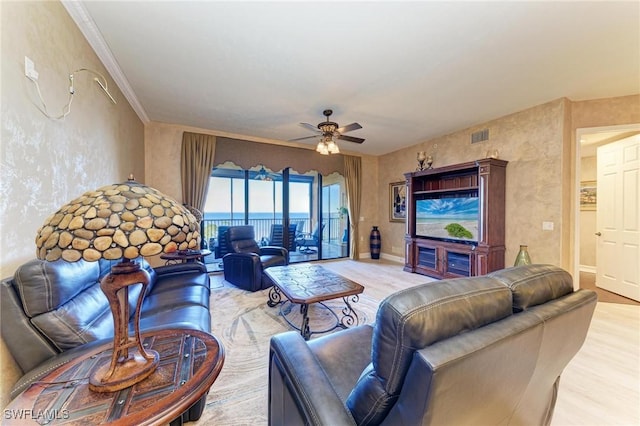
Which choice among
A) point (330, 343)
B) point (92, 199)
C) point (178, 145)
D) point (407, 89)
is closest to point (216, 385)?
point (330, 343)

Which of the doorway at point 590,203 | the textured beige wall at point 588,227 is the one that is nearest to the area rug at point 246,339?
the doorway at point 590,203

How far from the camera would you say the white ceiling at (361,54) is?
5.95 ft

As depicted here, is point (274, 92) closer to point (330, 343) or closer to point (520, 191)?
point (330, 343)

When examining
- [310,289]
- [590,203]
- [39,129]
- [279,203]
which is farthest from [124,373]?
[590,203]

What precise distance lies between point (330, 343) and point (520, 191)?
→ 3.84 meters

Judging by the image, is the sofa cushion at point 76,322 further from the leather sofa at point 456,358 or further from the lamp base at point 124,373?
the leather sofa at point 456,358

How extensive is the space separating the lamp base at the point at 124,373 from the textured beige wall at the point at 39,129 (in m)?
0.60

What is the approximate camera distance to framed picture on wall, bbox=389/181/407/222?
5.69 metres

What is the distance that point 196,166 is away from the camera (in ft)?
14.2

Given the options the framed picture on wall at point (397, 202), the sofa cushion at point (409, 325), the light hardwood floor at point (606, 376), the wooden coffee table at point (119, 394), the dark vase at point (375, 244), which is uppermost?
the framed picture on wall at point (397, 202)

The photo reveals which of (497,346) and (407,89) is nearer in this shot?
(497,346)

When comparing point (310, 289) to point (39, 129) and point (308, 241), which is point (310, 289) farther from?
point (308, 241)

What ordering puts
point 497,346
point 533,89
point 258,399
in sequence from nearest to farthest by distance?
point 497,346, point 258,399, point 533,89

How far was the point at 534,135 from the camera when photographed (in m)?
3.45
